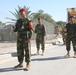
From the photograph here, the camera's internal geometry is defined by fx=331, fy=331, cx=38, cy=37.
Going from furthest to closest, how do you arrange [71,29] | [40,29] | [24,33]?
[40,29] → [71,29] → [24,33]

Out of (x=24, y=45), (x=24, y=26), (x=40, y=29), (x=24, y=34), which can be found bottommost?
(x=24, y=45)

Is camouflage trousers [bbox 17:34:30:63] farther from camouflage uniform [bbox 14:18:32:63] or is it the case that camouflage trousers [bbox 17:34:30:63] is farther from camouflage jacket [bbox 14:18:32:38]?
camouflage jacket [bbox 14:18:32:38]

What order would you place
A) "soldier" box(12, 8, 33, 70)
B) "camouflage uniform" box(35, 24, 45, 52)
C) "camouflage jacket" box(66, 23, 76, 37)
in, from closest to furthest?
"soldier" box(12, 8, 33, 70), "camouflage jacket" box(66, 23, 76, 37), "camouflage uniform" box(35, 24, 45, 52)

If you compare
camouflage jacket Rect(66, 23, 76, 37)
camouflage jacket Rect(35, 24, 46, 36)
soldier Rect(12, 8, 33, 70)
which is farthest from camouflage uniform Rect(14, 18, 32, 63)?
camouflage jacket Rect(35, 24, 46, 36)

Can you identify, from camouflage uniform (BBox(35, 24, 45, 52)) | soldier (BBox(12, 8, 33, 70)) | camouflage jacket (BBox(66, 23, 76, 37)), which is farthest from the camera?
camouflage uniform (BBox(35, 24, 45, 52))

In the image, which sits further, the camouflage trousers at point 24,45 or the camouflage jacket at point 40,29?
the camouflage jacket at point 40,29

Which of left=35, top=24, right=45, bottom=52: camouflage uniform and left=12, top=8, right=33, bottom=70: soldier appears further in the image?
left=35, top=24, right=45, bottom=52: camouflage uniform

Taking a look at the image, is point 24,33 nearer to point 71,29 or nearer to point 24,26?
point 24,26

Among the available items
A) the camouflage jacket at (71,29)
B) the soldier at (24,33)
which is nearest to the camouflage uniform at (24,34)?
the soldier at (24,33)

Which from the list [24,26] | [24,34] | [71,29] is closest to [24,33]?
[24,34]

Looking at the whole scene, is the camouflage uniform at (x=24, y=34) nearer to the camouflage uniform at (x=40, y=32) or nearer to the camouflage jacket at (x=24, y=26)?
the camouflage jacket at (x=24, y=26)

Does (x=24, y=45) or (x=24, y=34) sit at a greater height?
(x=24, y=34)

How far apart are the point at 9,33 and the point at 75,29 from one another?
77.8ft

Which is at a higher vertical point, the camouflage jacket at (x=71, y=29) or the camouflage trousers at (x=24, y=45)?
the camouflage jacket at (x=71, y=29)
